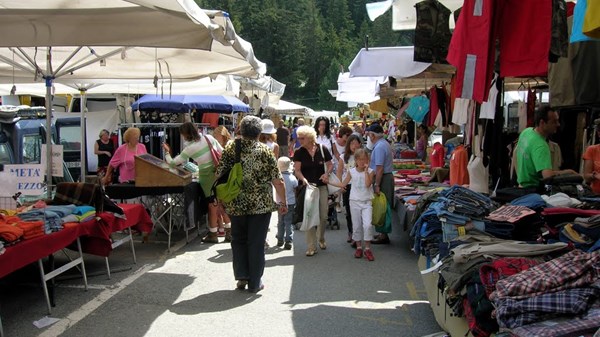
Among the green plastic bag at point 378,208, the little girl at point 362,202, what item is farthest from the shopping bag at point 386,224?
the little girl at point 362,202

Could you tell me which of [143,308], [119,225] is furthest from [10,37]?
[143,308]

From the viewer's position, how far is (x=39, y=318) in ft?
16.7

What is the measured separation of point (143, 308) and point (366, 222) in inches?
127

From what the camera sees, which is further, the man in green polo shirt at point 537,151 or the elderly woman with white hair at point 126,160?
the elderly woman with white hair at point 126,160

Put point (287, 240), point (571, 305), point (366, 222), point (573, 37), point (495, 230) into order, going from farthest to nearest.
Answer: point (287, 240)
point (366, 222)
point (495, 230)
point (573, 37)
point (571, 305)

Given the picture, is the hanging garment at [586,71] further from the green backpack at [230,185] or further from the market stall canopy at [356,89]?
the market stall canopy at [356,89]

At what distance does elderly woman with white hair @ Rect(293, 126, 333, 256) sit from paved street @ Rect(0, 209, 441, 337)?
36 cm

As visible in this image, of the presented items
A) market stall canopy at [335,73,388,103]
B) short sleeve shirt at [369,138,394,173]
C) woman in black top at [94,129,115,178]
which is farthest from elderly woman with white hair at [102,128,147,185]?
market stall canopy at [335,73,388,103]

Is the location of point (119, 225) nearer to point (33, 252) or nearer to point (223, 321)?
point (33, 252)

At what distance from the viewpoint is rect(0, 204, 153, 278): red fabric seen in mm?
4461

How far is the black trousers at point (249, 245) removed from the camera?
5863 millimetres

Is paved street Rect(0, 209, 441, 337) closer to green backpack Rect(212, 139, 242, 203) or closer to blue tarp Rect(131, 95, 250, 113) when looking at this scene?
green backpack Rect(212, 139, 242, 203)

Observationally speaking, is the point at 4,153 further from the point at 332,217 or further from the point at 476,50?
the point at 476,50

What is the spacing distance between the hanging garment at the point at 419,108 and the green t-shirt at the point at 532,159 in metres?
6.17
